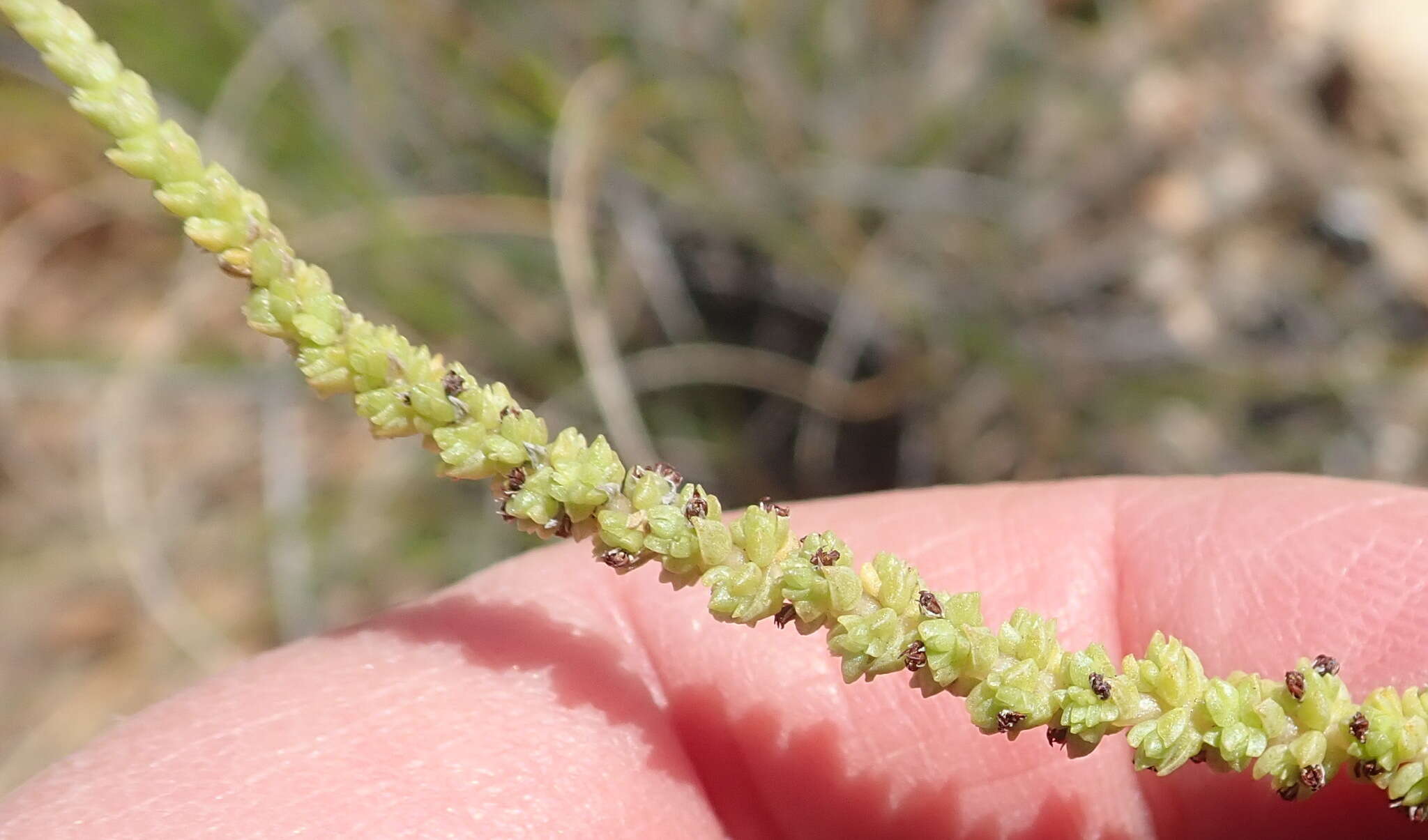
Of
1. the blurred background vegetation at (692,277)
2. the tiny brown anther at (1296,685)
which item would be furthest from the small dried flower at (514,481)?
the blurred background vegetation at (692,277)

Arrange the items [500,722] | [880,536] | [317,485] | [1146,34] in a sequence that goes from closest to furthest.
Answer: [500,722] < [880,536] < [317,485] < [1146,34]

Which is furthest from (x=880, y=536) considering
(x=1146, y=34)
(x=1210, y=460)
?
(x=1146, y=34)

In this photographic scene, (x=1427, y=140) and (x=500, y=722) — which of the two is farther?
(x=1427, y=140)

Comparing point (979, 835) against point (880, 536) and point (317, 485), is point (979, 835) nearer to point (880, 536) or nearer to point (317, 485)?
point (880, 536)

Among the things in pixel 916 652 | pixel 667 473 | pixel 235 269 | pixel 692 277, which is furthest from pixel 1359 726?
pixel 692 277

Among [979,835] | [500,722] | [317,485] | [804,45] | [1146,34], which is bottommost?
[979,835]

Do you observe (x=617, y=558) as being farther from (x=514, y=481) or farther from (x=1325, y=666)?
(x=1325, y=666)

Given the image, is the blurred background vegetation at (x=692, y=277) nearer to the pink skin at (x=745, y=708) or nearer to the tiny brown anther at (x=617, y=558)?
the pink skin at (x=745, y=708)
